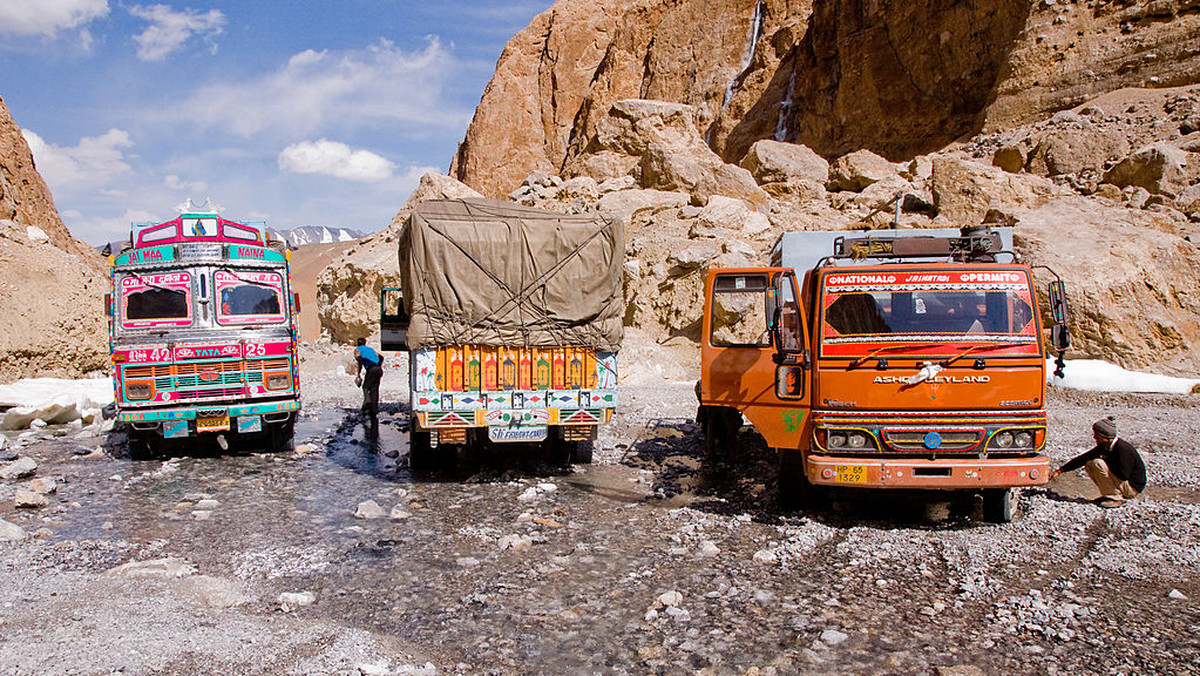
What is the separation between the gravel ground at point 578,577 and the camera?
169 inches

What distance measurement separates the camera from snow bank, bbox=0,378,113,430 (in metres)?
13.3

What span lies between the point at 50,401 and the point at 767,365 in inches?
509

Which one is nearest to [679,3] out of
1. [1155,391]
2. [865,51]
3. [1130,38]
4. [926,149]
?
[865,51]

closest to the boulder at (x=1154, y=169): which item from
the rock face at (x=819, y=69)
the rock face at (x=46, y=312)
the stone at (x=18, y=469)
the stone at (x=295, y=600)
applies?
the rock face at (x=819, y=69)

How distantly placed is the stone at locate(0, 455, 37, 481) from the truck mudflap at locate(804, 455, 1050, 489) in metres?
8.95

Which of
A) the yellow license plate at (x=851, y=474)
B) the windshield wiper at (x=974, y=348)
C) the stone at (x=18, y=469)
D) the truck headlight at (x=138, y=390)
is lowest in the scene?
the stone at (x=18, y=469)

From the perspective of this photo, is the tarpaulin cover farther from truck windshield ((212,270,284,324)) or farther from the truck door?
truck windshield ((212,270,284,324))

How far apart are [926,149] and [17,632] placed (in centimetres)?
4069

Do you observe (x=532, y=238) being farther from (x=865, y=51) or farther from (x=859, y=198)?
(x=865, y=51)

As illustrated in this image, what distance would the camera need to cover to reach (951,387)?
6.26 metres

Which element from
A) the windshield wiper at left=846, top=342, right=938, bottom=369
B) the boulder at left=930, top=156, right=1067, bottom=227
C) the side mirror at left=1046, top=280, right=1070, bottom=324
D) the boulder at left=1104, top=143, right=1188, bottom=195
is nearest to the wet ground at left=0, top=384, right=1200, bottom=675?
the windshield wiper at left=846, top=342, right=938, bottom=369

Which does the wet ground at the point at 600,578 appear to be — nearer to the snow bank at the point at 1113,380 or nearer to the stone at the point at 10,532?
the stone at the point at 10,532

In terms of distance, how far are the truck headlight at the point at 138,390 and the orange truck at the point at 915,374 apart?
7653 mm

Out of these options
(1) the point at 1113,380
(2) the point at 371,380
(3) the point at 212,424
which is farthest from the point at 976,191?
(3) the point at 212,424
